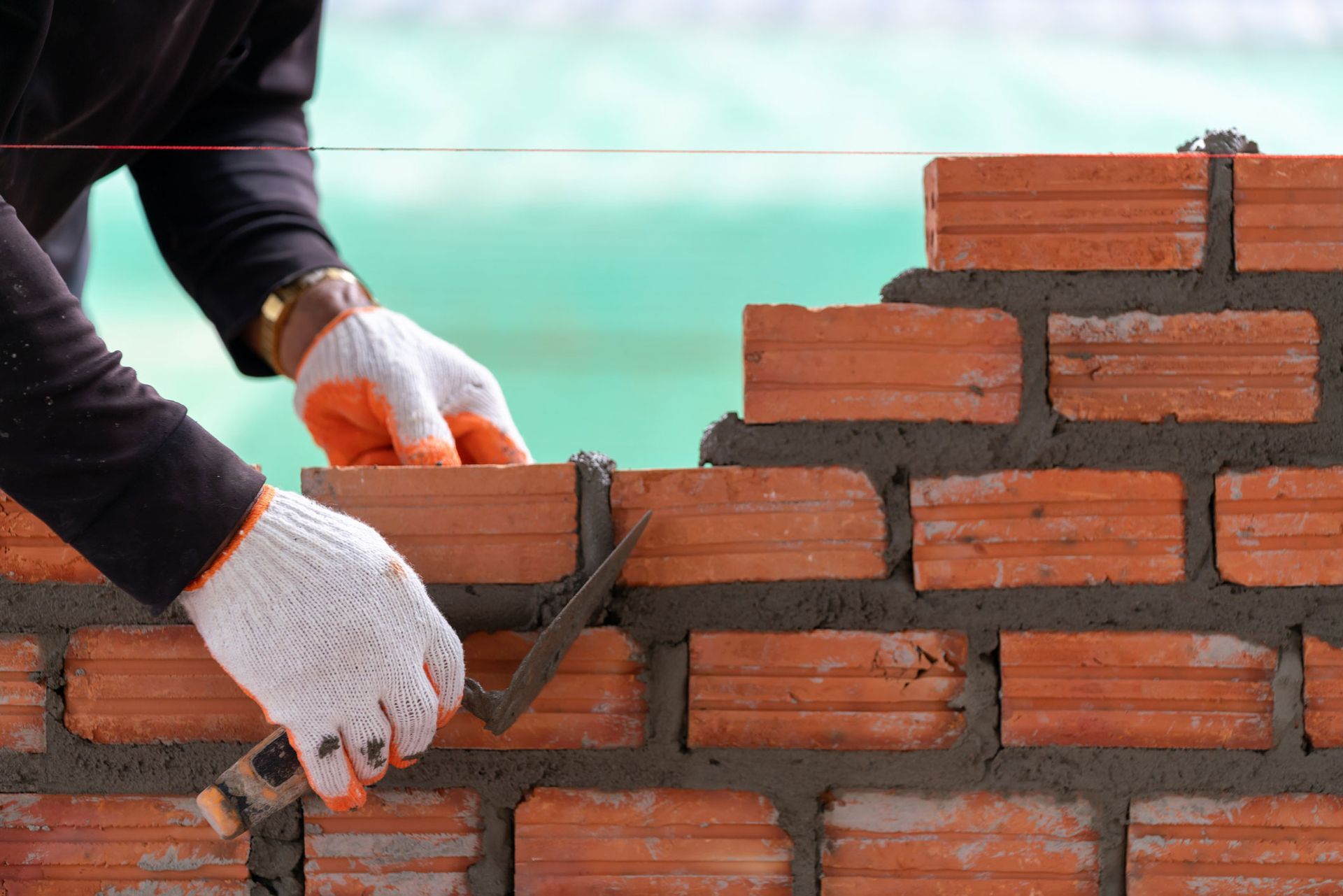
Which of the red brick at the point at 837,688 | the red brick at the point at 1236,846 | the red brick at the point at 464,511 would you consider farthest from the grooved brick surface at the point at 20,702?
the red brick at the point at 1236,846

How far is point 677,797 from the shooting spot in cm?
129

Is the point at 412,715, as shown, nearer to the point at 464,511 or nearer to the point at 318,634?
the point at 318,634

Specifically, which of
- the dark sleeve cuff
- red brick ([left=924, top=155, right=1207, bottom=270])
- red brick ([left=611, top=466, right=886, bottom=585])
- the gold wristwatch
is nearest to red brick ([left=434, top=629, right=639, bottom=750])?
red brick ([left=611, top=466, right=886, bottom=585])

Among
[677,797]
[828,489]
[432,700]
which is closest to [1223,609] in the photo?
[828,489]

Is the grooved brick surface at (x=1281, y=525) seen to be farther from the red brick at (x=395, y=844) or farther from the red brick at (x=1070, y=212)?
the red brick at (x=395, y=844)

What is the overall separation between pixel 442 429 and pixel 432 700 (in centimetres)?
52

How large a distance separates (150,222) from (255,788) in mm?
1056

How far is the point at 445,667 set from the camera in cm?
115

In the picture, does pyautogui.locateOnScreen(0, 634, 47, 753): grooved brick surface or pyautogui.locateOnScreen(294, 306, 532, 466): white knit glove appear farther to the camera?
pyautogui.locateOnScreen(294, 306, 532, 466): white knit glove

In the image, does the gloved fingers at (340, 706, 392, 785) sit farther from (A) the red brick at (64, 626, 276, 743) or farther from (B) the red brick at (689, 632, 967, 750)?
(B) the red brick at (689, 632, 967, 750)

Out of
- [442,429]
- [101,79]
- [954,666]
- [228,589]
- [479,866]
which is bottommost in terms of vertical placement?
[479,866]

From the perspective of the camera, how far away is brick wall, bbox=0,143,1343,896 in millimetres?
1255

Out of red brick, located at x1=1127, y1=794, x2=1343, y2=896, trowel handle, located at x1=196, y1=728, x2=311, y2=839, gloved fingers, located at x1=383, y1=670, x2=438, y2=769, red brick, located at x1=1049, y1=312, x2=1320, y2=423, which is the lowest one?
red brick, located at x1=1127, y1=794, x2=1343, y2=896

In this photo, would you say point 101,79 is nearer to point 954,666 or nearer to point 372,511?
point 372,511
